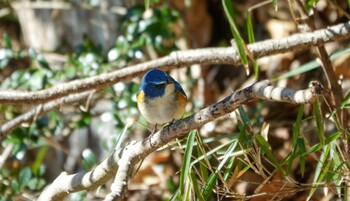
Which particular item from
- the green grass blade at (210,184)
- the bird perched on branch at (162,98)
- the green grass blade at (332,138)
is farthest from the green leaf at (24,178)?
the green grass blade at (332,138)

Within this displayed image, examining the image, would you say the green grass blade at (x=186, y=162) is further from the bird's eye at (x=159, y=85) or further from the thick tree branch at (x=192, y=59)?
the thick tree branch at (x=192, y=59)

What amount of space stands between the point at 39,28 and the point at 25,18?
0.17 meters

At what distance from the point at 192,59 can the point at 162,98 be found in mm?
305

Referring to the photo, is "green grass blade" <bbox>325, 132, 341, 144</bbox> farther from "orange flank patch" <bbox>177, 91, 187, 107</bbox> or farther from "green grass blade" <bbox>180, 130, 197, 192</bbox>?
"orange flank patch" <bbox>177, 91, 187, 107</bbox>

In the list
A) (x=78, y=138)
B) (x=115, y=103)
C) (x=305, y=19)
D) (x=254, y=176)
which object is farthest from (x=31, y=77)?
(x=305, y=19)

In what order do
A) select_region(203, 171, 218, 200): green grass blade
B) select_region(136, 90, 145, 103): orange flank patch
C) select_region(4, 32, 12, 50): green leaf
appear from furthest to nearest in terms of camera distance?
select_region(4, 32, 12, 50): green leaf
select_region(136, 90, 145, 103): orange flank patch
select_region(203, 171, 218, 200): green grass blade

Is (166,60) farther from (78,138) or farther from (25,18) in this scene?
(25,18)

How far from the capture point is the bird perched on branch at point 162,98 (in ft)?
10.0

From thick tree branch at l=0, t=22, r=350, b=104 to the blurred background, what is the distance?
0.38 meters

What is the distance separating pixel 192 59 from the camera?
3.29 meters

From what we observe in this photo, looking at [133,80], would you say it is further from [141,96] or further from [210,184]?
[210,184]

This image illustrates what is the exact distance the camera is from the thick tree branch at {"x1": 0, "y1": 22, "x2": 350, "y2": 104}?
3.11 m

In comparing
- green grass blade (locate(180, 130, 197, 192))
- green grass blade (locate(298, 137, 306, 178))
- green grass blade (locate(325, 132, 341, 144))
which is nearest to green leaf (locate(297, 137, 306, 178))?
green grass blade (locate(298, 137, 306, 178))

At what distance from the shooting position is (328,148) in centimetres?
282
